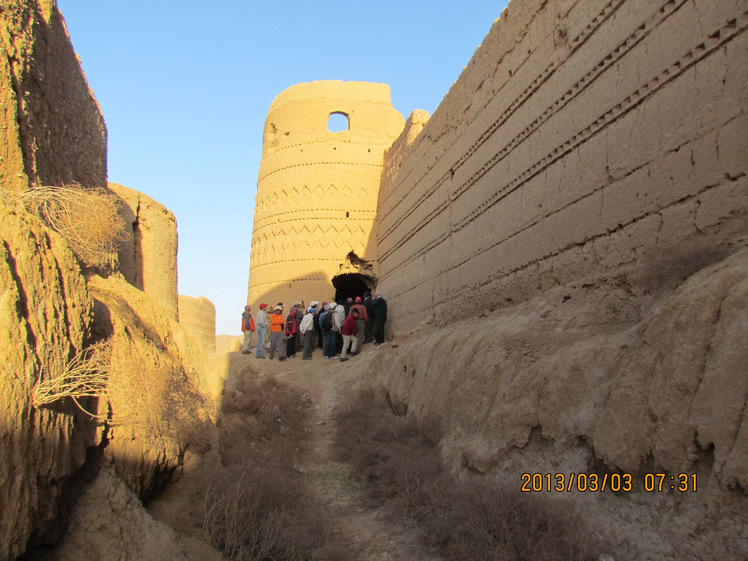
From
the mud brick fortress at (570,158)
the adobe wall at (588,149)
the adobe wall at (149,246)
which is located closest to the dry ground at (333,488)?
the adobe wall at (149,246)

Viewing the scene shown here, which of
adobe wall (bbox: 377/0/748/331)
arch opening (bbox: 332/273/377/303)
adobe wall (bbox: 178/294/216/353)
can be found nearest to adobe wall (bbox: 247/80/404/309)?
arch opening (bbox: 332/273/377/303)

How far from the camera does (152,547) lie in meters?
3.19

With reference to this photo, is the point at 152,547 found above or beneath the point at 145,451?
beneath

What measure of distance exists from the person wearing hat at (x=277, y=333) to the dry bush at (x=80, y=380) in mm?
8464

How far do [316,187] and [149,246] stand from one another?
6848 mm

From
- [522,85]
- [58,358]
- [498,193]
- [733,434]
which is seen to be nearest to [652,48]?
[522,85]

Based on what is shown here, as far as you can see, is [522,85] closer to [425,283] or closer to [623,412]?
[425,283]

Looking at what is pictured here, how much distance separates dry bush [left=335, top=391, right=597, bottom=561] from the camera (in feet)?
11.0

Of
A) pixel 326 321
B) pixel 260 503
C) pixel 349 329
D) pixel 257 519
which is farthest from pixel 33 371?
pixel 326 321

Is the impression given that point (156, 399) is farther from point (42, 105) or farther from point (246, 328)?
point (246, 328)

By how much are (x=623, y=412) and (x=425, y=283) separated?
7.01 meters

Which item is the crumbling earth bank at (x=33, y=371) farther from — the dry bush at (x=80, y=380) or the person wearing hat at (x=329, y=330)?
the person wearing hat at (x=329, y=330)
